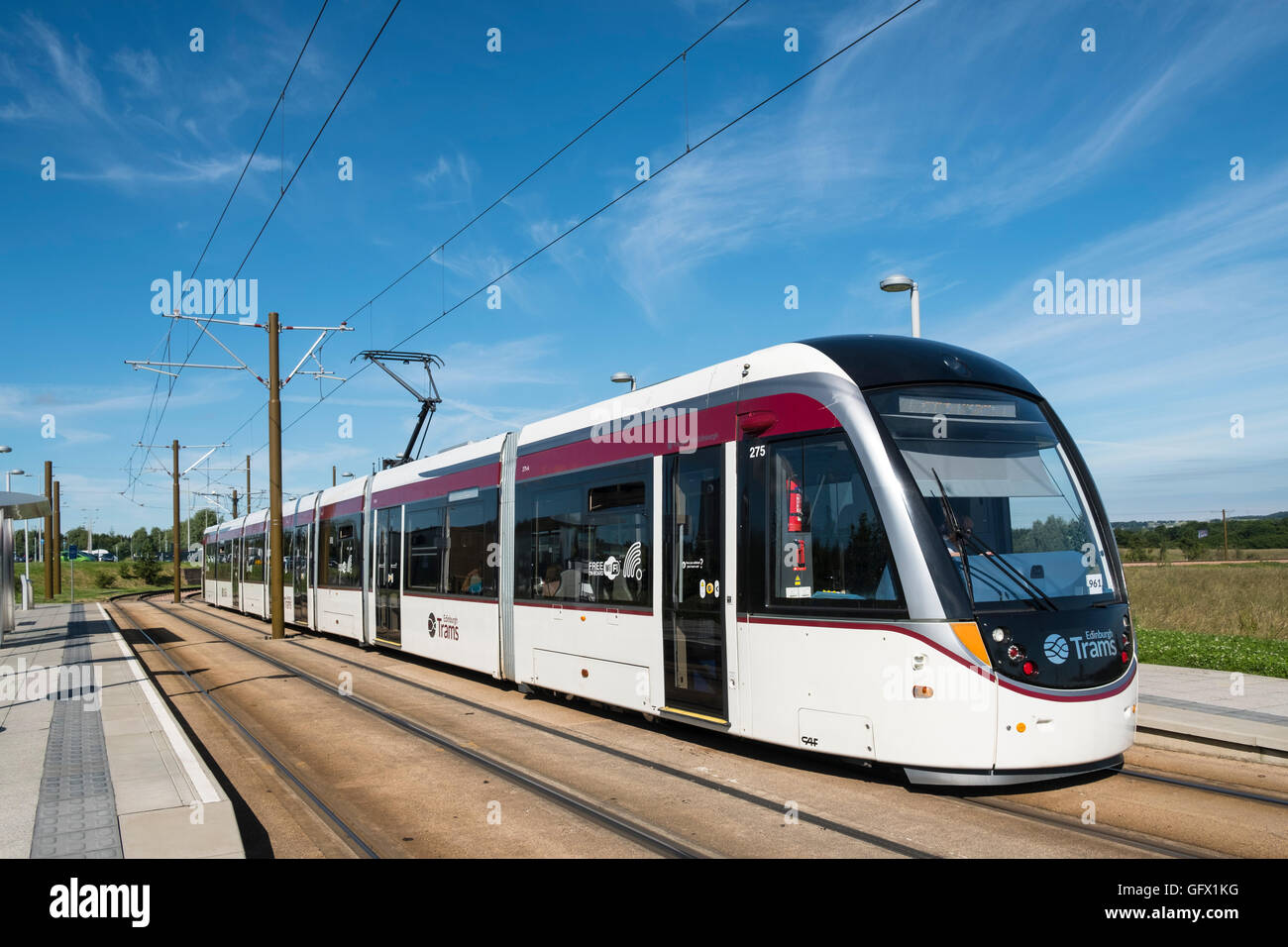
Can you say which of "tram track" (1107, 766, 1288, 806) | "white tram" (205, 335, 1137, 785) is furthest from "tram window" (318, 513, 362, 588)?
"tram track" (1107, 766, 1288, 806)

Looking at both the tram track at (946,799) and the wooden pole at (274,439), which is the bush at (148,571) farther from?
the tram track at (946,799)

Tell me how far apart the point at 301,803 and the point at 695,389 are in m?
4.76

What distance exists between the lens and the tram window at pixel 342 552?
19.6 m

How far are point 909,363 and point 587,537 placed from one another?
434 centimetres

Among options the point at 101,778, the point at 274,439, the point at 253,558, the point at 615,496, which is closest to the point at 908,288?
the point at 615,496

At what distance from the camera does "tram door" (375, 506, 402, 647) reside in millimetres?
17141

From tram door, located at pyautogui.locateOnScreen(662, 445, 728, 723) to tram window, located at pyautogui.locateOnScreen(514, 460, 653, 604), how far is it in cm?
40

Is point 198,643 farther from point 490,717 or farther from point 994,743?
point 994,743

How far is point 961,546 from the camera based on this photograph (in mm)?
6676

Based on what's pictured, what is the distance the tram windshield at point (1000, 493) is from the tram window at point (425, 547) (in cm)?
938

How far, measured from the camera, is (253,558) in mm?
30938

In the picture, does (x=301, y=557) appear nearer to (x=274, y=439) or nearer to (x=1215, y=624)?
(x=274, y=439)

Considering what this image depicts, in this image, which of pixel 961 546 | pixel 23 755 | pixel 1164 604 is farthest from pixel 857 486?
pixel 1164 604

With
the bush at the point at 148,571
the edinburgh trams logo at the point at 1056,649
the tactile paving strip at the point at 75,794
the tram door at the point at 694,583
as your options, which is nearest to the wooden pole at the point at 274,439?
the tactile paving strip at the point at 75,794
